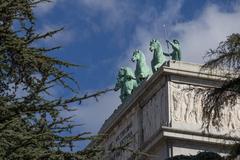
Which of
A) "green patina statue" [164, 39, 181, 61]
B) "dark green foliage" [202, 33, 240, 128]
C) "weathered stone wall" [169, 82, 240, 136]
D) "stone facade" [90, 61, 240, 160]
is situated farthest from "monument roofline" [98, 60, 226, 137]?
"dark green foliage" [202, 33, 240, 128]

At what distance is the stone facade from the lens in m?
28.5

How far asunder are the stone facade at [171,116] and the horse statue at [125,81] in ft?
7.64

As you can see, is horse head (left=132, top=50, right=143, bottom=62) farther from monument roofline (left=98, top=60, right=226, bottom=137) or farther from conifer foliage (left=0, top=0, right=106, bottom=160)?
conifer foliage (left=0, top=0, right=106, bottom=160)

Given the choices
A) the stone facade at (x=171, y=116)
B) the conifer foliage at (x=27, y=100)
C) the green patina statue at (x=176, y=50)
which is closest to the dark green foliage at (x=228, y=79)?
the conifer foliage at (x=27, y=100)

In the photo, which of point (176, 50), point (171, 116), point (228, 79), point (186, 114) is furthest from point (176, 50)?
point (228, 79)

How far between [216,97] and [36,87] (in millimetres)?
3538

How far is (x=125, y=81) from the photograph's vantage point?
34.5 m

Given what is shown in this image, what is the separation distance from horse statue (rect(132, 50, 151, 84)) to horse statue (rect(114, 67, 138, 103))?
19.2 inches

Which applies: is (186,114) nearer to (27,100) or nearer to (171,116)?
(171,116)

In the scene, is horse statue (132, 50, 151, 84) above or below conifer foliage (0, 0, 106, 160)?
above

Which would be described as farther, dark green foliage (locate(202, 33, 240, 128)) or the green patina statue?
the green patina statue

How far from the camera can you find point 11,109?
9844mm

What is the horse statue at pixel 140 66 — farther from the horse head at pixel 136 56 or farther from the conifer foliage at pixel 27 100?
the conifer foliage at pixel 27 100

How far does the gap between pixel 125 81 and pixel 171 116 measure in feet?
19.4
